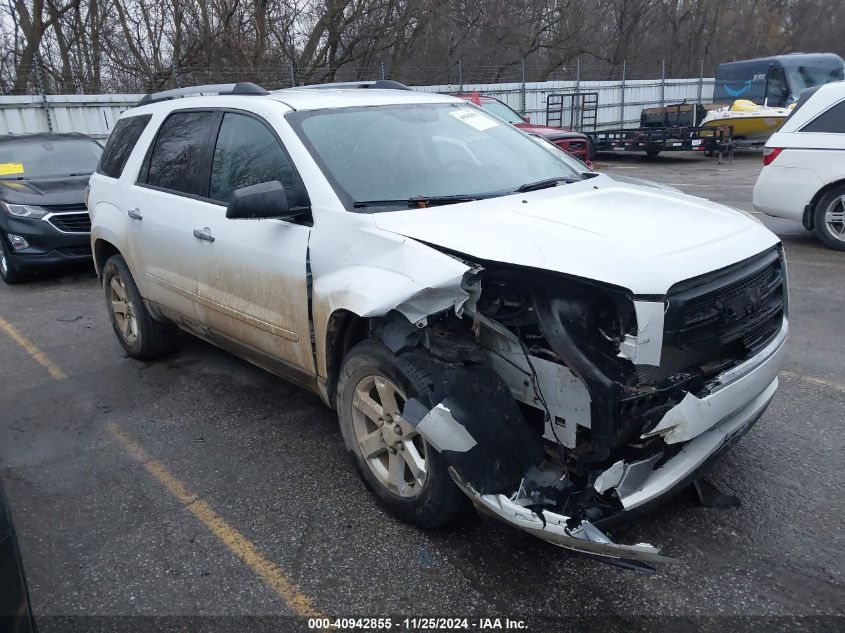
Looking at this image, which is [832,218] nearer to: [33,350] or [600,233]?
[600,233]

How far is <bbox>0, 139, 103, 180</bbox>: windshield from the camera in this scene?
892cm

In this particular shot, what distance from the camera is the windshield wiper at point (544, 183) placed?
12.1 ft

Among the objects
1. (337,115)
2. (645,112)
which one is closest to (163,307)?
(337,115)

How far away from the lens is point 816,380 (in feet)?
15.0

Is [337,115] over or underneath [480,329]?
over

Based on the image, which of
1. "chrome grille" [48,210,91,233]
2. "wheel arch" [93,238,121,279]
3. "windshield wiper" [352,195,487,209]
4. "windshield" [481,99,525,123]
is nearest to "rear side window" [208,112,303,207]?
"windshield wiper" [352,195,487,209]

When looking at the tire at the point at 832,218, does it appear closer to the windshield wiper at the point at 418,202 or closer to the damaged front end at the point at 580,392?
the damaged front end at the point at 580,392

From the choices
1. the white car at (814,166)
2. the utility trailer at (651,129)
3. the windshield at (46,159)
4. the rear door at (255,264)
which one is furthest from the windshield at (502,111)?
the utility trailer at (651,129)

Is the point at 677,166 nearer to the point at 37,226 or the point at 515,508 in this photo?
the point at 37,226

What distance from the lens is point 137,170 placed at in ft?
16.2

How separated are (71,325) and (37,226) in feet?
6.62

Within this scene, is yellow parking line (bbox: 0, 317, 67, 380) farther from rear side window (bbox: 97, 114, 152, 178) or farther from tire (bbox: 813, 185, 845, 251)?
tire (bbox: 813, 185, 845, 251)

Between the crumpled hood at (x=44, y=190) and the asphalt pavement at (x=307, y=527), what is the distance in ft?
12.4

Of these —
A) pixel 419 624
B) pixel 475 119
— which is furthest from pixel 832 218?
pixel 419 624
